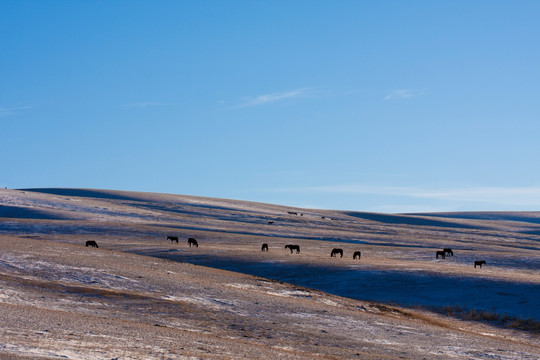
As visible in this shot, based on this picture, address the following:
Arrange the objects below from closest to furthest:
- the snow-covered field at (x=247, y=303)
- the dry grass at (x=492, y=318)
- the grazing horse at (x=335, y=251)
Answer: the snow-covered field at (x=247, y=303) < the dry grass at (x=492, y=318) < the grazing horse at (x=335, y=251)

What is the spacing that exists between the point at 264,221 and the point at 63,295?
6410cm

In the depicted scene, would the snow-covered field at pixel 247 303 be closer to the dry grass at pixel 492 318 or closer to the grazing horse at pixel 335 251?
the dry grass at pixel 492 318

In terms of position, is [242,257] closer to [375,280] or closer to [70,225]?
[375,280]

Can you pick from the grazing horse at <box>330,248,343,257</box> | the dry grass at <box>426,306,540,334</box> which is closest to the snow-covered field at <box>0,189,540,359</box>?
the dry grass at <box>426,306,540,334</box>

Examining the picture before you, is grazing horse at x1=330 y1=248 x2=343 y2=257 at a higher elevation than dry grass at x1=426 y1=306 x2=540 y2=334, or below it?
higher

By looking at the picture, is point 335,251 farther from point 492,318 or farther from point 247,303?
point 247,303

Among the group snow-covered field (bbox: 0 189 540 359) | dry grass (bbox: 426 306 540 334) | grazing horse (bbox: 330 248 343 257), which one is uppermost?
grazing horse (bbox: 330 248 343 257)

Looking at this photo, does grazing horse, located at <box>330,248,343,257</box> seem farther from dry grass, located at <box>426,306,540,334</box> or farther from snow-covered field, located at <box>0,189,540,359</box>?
dry grass, located at <box>426,306,540,334</box>

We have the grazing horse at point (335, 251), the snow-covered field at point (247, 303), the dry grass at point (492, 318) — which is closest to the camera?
the snow-covered field at point (247, 303)

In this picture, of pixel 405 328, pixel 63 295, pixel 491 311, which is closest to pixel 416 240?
pixel 491 311

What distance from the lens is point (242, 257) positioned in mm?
43375

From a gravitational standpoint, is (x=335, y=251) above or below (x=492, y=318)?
above

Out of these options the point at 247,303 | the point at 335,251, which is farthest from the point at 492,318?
the point at 335,251

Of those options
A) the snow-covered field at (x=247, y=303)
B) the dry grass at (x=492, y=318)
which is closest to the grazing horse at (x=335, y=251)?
the snow-covered field at (x=247, y=303)
